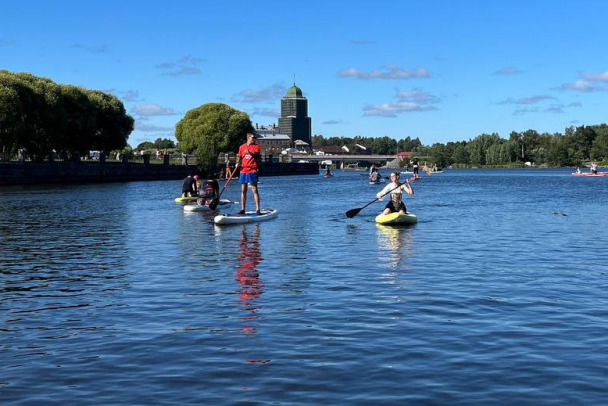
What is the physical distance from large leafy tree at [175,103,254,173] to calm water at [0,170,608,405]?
369 ft

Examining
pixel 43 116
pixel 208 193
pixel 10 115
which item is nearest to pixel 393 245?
pixel 208 193

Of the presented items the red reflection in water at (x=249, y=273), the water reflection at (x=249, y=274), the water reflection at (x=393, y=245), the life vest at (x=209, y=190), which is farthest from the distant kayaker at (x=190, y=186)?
the red reflection in water at (x=249, y=273)

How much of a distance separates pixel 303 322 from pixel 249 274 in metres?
5.26

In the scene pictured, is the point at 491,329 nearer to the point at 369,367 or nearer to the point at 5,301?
the point at 369,367

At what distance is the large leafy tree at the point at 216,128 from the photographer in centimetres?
13662

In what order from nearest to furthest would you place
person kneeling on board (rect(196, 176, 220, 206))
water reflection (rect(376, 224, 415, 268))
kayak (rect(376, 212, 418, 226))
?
water reflection (rect(376, 224, 415, 268)), kayak (rect(376, 212, 418, 226)), person kneeling on board (rect(196, 176, 220, 206))

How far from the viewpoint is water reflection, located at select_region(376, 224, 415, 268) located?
62.5ft

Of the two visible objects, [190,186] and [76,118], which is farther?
[76,118]

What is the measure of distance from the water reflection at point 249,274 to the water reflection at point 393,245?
11.4ft

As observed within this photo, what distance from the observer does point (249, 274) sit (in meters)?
16.6

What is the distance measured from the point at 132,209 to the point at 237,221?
623 inches

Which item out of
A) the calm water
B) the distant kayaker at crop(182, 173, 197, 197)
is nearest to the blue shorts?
the calm water

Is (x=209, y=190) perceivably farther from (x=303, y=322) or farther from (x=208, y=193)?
(x=303, y=322)

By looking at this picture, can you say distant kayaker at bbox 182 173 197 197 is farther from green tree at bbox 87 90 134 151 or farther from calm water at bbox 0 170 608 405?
green tree at bbox 87 90 134 151
